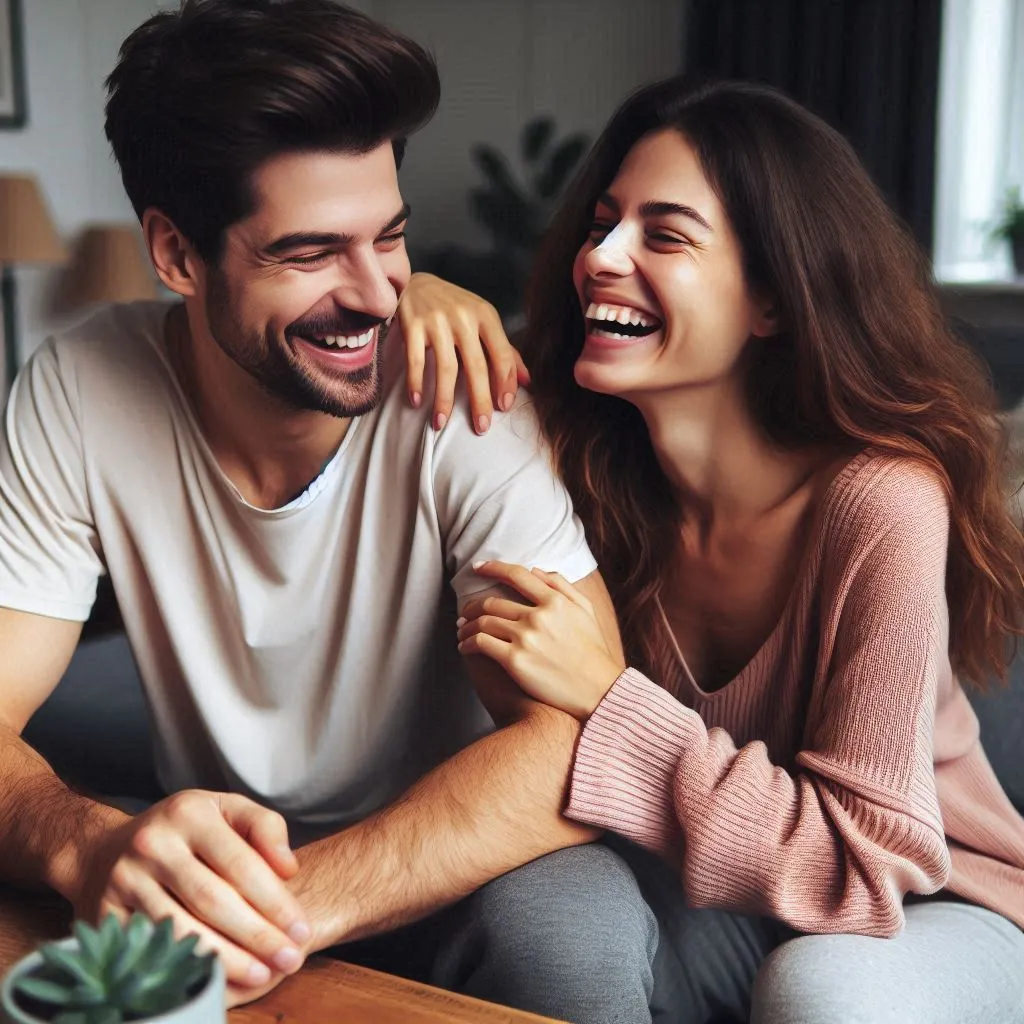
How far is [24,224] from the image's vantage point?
3951mm

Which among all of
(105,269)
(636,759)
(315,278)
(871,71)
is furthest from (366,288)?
(871,71)

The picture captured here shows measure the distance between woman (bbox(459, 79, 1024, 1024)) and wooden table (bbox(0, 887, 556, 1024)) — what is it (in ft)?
0.85

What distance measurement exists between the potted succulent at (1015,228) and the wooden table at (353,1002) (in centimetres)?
414

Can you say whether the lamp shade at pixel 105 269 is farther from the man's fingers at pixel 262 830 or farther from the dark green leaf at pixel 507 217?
the man's fingers at pixel 262 830

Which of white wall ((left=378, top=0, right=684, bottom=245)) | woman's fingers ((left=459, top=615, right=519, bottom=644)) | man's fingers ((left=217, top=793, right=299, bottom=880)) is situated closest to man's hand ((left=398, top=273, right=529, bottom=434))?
woman's fingers ((left=459, top=615, right=519, bottom=644))

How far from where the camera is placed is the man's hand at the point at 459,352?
4.66ft

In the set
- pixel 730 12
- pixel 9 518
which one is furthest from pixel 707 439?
pixel 730 12

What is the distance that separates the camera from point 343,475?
1.49 metres

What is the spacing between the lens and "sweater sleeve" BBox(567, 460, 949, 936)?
4.04ft

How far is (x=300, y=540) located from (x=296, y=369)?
190 millimetres

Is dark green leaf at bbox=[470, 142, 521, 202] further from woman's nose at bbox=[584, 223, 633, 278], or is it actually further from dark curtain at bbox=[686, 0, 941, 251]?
woman's nose at bbox=[584, 223, 633, 278]

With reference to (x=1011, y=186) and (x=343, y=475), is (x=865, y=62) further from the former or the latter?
→ (x=343, y=475)

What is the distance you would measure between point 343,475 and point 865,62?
13.0ft

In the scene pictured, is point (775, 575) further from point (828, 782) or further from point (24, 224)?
point (24, 224)
